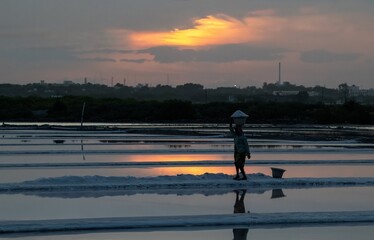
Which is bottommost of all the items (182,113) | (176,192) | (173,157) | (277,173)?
(173,157)

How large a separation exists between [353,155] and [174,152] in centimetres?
673

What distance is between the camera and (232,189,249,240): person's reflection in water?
10562 mm

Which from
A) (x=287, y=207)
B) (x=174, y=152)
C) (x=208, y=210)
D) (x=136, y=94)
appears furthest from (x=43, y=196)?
(x=136, y=94)

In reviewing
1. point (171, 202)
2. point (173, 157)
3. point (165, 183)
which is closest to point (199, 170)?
point (165, 183)

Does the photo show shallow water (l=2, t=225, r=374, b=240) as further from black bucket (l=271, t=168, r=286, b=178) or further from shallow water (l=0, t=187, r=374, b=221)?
black bucket (l=271, t=168, r=286, b=178)

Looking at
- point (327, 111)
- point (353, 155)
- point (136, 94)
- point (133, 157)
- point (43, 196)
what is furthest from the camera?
point (136, 94)

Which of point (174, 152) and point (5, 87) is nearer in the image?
point (174, 152)

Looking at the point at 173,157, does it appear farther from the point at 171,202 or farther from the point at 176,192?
the point at 171,202

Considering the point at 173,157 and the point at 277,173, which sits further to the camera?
the point at 173,157

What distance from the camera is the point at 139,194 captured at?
14.8 meters

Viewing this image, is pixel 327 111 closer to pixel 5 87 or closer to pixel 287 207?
pixel 287 207

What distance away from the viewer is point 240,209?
13.2 m

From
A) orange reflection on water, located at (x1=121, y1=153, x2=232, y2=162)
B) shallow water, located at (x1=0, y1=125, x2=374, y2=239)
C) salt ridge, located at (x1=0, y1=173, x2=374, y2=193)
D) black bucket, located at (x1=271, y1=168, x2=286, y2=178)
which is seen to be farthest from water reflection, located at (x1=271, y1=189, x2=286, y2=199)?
orange reflection on water, located at (x1=121, y1=153, x2=232, y2=162)

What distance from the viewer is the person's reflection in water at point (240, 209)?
34.7 feet
